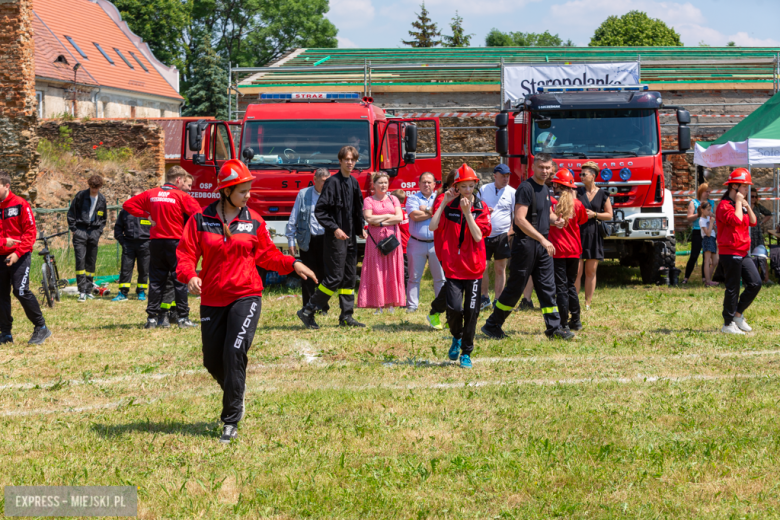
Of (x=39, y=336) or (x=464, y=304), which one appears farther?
(x=39, y=336)

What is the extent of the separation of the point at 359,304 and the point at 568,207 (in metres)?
3.01

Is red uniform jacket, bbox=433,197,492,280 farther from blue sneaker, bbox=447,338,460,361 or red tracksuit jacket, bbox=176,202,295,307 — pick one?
red tracksuit jacket, bbox=176,202,295,307

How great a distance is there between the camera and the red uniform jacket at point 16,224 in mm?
8781

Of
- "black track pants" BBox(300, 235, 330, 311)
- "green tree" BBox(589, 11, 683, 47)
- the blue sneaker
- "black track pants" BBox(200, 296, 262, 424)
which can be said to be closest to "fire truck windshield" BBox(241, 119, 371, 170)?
"black track pants" BBox(300, 235, 330, 311)

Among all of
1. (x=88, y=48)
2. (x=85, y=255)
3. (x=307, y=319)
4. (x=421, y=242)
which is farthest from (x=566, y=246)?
(x=88, y=48)

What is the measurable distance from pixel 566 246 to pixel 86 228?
8025 mm

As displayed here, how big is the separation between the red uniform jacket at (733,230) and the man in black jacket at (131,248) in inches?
317

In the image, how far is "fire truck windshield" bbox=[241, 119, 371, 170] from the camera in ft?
43.4

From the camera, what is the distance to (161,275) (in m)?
10.3

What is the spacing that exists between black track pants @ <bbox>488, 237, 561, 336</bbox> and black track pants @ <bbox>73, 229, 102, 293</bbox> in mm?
7317

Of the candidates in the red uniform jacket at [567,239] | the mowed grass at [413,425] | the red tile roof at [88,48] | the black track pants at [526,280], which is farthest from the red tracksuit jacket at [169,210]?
the red tile roof at [88,48]

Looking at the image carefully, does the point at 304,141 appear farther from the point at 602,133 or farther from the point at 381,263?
the point at 602,133

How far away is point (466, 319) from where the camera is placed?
7.57m

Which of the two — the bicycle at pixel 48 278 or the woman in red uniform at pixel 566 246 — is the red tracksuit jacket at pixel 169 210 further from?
the woman in red uniform at pixel 566 246
